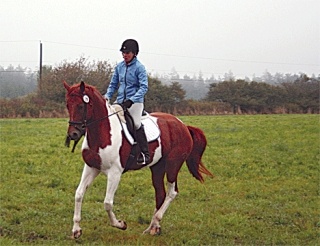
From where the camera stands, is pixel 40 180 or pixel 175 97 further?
pixel 175 97

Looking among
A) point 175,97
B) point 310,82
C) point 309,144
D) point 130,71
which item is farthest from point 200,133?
point 310,82

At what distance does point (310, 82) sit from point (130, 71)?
45569 mm

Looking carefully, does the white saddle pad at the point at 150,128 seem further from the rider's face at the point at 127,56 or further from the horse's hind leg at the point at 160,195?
Result: the rider's face at the point at 127,56

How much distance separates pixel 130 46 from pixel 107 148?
1513mm

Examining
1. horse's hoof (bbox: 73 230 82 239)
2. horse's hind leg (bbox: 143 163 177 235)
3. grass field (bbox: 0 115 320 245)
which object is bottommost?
grass field (bbox: 0 115 320 245)

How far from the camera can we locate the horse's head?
6.70 metres

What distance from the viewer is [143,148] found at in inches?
294

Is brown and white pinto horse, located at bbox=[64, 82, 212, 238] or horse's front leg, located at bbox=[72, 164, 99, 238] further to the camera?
horse's front leg, located at bbox=[72, 164, 99, 238]

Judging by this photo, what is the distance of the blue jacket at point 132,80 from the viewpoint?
7305mm

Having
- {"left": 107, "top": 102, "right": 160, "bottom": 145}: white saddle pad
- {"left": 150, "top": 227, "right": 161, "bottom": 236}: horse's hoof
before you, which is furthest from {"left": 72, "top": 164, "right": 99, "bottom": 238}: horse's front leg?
{"left": 150, "top": 227, "right": 161, "bottom": 236}: horse's hoof

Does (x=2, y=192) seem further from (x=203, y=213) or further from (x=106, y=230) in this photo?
(x=203, y=213)

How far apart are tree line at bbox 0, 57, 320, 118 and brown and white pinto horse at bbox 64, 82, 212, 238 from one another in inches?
976

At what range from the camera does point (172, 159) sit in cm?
822

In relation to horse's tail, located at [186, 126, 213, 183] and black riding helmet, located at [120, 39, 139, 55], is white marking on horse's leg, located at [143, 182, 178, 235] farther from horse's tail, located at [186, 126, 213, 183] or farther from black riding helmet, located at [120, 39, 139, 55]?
black riding helmet, located at [120, 39, 139, 55]
